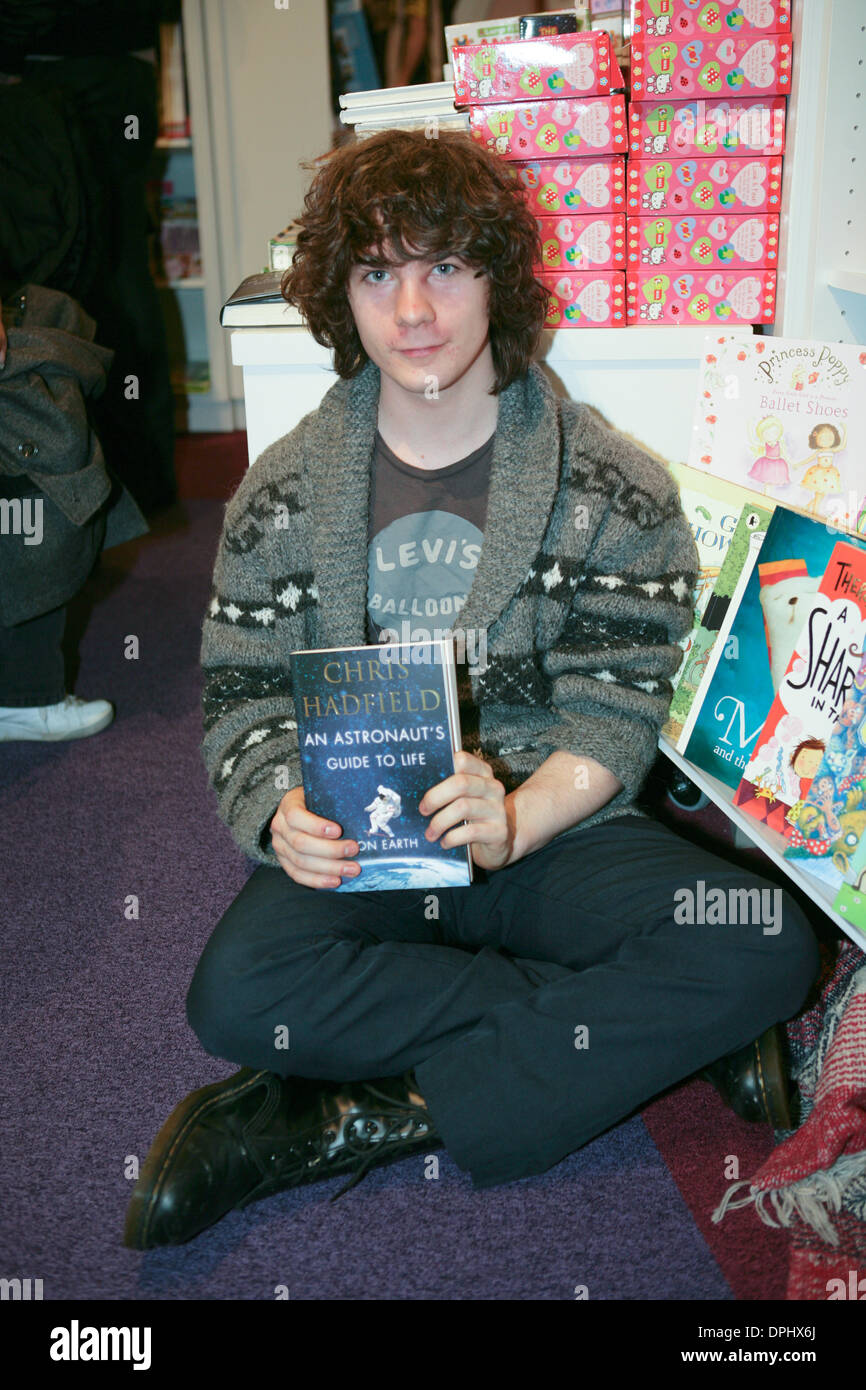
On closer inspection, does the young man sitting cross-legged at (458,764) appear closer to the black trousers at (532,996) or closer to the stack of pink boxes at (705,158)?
the black trousers at (532,996)

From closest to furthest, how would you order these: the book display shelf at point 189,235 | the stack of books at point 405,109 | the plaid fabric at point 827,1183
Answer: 1. the plaid fabric at point 827,1183
2. the stack of books at point 405,109
3. the book display shelf at point 189,235

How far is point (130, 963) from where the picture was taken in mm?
1460

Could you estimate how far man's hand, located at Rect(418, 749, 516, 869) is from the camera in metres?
1.10

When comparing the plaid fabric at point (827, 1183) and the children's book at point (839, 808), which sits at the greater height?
the children's book at point (839, 808)

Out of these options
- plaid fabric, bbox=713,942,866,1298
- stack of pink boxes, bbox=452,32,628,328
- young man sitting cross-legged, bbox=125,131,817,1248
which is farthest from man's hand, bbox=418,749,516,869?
stack of pink boxes, bbox=452,32,628,328

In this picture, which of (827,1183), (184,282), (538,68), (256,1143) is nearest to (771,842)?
(827,1183)

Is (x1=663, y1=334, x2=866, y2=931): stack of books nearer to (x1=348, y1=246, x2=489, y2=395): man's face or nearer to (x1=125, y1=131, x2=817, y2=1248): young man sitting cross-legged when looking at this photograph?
(x1=125, y1=131, x2=817, y2=1248): young man sitting cross-legged

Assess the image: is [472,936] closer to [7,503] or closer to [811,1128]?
[811,1128]

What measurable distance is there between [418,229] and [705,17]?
1.71 ft

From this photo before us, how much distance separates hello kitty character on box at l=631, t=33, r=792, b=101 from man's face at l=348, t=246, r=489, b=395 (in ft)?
1.38

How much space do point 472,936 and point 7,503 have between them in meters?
1.08

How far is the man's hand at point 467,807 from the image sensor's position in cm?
110

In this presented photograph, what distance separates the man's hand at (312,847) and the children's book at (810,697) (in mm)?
410

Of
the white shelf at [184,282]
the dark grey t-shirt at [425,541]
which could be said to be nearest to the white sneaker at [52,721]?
the dark grey t-shirt at [425,541]
